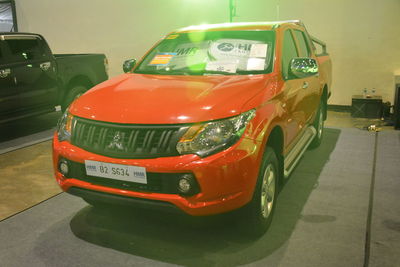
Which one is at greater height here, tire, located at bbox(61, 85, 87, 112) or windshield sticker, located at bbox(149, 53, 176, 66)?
windshield sticker, located at bbox(149, 53, 176, 66)

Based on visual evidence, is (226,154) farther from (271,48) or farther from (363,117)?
(363,117)

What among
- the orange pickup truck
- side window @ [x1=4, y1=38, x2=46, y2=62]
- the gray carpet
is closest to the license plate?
the orange pickup truck

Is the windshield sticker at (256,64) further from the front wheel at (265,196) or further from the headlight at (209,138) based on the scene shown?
the headlight at (209,138)

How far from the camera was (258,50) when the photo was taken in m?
3.23

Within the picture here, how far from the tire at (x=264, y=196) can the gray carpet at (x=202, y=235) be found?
8cm

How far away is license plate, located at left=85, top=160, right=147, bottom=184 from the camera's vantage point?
237 centimetres

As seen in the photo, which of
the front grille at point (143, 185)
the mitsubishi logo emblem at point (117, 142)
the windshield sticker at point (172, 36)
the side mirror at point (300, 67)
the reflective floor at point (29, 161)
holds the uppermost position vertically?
the windshield sticker at point (172, 36)

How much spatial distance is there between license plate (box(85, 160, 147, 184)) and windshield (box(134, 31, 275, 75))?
1125 mm

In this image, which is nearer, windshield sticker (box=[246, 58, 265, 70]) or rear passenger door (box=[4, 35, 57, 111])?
windshield sticker (box=[246, 58, 265, 70])

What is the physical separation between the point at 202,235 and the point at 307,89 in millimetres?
1772

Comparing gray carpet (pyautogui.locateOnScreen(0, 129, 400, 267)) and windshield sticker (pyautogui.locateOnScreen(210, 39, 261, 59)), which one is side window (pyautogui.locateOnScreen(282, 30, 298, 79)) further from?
gray carpet (pyautogui.locateOnScreen(0, 129, 400, 267))

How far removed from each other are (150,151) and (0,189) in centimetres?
216

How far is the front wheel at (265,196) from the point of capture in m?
2.53

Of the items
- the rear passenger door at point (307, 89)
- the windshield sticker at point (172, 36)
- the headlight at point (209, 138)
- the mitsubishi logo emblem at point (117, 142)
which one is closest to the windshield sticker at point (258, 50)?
the rear passenger door at point (307, 89)
